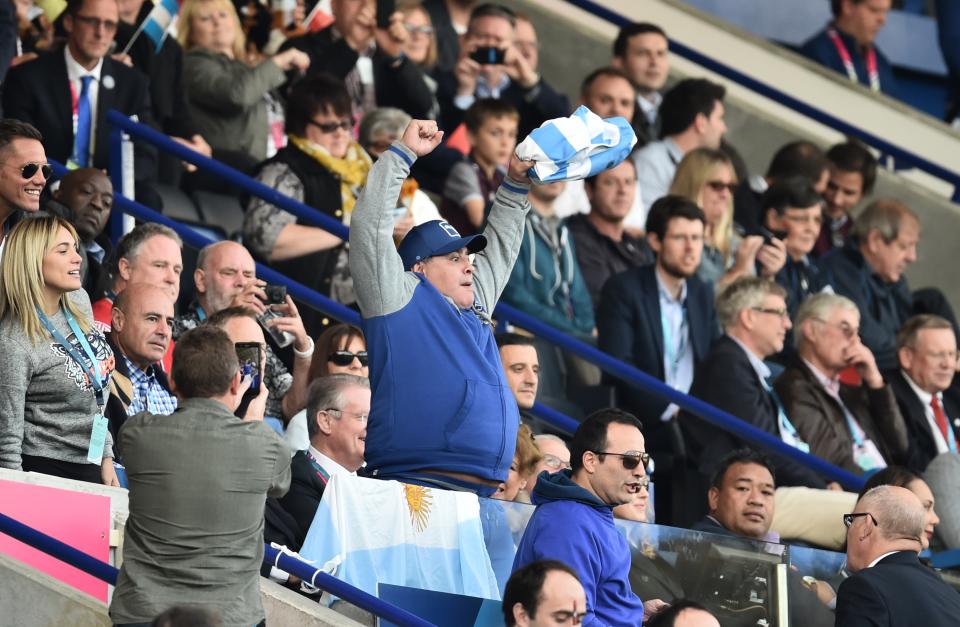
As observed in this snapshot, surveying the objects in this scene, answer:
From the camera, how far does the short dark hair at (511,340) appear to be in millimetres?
8102

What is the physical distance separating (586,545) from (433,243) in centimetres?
124

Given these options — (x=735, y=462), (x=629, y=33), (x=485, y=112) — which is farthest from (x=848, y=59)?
(x=735, y=462)

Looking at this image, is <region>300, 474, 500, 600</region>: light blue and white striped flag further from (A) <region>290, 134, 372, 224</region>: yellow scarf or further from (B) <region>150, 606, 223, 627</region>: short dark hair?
(A) <region>290, 134, 372, 224</region>: yellow scarf

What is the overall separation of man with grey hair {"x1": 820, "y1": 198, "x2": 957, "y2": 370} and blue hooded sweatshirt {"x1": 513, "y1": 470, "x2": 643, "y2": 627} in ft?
17.8

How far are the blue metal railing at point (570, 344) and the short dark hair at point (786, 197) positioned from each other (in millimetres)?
2452

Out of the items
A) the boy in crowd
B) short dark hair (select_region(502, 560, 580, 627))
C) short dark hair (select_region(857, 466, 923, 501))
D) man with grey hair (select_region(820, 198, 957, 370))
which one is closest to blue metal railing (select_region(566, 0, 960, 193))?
man with grey hair (select_region(820, 198, 957, 370))

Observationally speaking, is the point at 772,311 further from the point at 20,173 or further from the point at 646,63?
the point at 20,173

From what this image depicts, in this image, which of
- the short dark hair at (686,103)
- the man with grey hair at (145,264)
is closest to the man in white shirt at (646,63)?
the short dark hair at (686,103)

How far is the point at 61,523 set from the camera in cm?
612

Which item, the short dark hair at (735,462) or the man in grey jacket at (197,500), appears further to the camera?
the short dark hair at (735,462)

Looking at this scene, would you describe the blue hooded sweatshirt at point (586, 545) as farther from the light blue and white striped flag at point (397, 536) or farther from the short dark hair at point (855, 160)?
the short dark hair at point (855, 160)

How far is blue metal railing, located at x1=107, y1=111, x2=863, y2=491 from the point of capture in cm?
852

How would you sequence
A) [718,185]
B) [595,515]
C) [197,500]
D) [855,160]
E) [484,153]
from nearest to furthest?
[197,500]
[595,515]
[484,153]
[718,185]
[855,160]

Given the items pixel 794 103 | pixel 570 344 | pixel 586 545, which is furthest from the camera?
pixel 794 103
